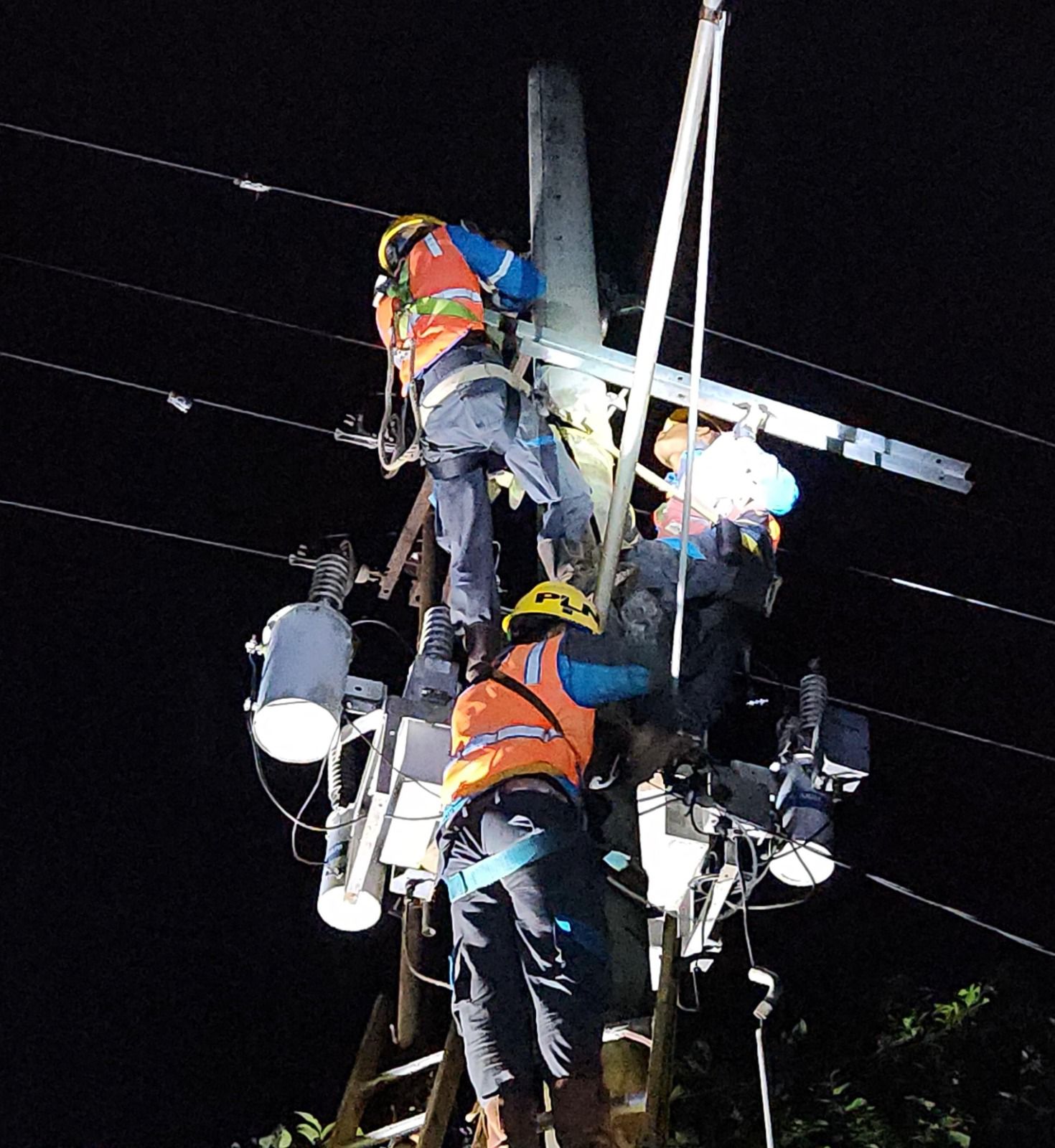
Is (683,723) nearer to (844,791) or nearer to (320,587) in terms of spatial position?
(844,791)

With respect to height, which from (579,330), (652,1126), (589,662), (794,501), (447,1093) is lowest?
(652,1126)

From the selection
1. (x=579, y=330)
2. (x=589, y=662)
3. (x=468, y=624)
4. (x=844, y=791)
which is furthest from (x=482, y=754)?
(x=579, y=330)

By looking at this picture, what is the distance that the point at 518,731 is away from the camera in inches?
238

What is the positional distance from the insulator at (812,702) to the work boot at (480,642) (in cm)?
159

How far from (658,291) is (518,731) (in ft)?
5.82

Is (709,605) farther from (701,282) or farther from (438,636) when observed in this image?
(701,282)

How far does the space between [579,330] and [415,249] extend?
0.93m

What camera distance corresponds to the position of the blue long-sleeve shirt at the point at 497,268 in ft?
25.7

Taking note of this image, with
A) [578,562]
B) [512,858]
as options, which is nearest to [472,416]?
[578,562]

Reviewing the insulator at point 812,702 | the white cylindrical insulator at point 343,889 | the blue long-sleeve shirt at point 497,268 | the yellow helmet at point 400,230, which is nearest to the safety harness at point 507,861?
the white cylindrical insulator at point 343,889

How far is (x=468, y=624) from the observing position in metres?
7.03

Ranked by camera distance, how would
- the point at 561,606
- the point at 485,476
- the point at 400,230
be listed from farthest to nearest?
1. the point at 400,230
2. the point at 485,476
3. the point at 561,606

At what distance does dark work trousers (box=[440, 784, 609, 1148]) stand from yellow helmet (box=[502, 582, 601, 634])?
838mm

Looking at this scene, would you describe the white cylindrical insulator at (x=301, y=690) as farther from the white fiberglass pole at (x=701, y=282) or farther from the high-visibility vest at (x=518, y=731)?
the white fiberglass pole at (x=701, y=282)
